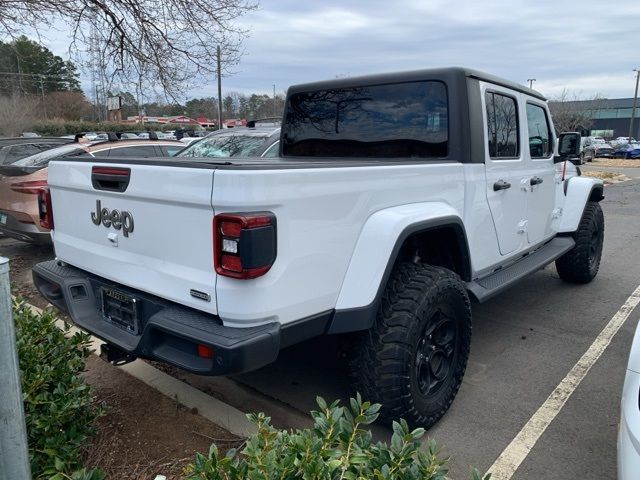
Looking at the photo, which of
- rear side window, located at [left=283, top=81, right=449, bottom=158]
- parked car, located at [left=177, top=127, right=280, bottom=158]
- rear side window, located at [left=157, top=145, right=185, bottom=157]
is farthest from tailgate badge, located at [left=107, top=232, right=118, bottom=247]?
rear side window, located at [left=157, top=145, right=185, bottom=157]

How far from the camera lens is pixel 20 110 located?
34844 mm

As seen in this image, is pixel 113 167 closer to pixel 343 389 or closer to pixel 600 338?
pixel 343 389

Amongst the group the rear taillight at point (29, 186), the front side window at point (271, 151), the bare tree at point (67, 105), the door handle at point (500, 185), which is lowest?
the rear taillight at point (29, 186)

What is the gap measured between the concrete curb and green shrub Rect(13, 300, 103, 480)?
0.37 metres

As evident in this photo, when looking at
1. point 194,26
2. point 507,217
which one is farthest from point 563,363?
point 194,26

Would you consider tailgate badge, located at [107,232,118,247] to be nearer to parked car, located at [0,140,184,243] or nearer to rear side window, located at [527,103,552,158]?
rear side window, located at [527,103,552,158]

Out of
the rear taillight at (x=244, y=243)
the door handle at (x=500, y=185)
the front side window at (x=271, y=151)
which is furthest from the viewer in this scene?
the front side window at (x=271, y=151)

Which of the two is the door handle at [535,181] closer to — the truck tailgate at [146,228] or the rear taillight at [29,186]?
the truck tailgate at [146,228]

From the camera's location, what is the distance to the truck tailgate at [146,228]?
2340 millimetres

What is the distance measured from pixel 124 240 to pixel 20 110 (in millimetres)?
38284

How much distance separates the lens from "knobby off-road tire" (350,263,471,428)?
2.81m

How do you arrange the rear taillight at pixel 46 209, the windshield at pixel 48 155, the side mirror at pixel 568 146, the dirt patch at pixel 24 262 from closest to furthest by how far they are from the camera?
1. the rear taillight at pixel 46 209
2. the side mirror at pixel 568 146
3. the dirt patch at pixel 24 262
4. the windshield at pixel 48 155

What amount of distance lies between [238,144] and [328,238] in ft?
16.9

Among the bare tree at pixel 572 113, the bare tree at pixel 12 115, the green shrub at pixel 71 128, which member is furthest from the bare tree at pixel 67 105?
the bare tree at pixel 572 113
